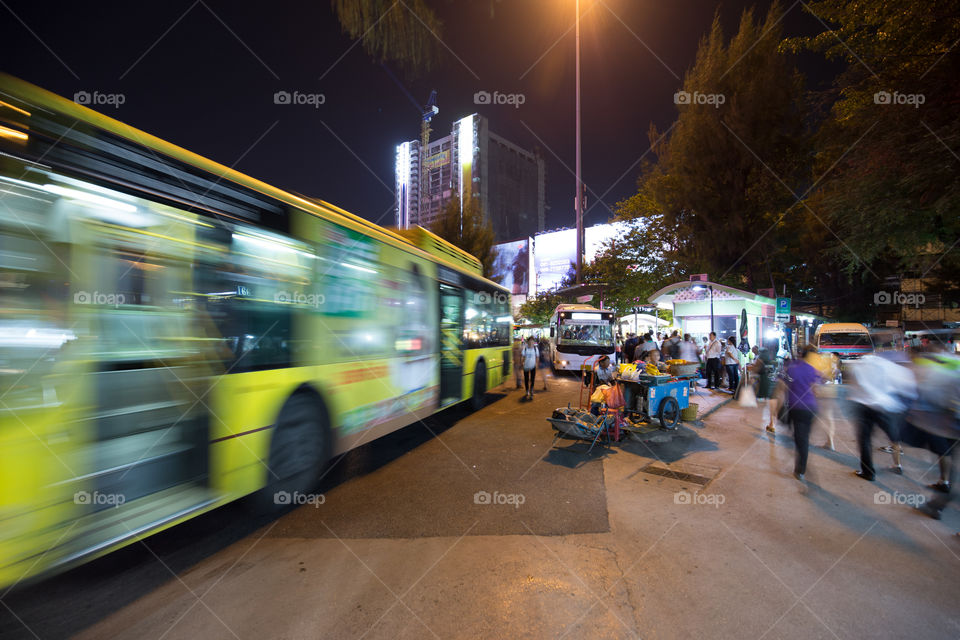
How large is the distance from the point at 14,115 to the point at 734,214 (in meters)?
22.3

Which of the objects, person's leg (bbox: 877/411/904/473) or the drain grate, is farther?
the drain grate

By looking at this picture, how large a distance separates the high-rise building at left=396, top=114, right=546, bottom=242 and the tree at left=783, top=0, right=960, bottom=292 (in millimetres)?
72091

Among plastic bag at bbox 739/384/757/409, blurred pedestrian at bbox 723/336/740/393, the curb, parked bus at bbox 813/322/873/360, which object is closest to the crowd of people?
the curb

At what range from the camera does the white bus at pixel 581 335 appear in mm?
17453

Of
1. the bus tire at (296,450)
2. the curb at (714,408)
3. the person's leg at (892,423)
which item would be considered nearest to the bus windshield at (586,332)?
the curb at (714,408)

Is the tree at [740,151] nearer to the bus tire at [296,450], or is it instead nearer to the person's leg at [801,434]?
the person's leg at [801,434]

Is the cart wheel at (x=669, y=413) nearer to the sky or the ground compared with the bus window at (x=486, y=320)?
nearer to the ground

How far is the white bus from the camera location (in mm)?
17453

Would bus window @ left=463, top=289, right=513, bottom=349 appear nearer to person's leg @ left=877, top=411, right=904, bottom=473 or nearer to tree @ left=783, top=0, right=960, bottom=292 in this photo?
person's leg @ left=877, top=411, right=904, bottom=473

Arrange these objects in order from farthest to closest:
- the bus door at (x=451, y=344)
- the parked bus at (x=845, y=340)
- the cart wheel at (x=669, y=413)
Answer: the parked bus at (x=845, y=340), the bus door at (x=451, y=344), the cart wheel at (x=669, y=413)

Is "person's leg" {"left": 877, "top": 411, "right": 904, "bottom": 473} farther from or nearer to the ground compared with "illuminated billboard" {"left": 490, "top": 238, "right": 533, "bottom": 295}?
nearer to the ground

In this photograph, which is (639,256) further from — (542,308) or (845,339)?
(542,308)

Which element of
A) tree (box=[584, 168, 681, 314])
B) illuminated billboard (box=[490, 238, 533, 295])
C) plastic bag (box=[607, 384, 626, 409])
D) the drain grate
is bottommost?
the drain grate

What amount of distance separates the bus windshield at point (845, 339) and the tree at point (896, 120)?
6503 mm
